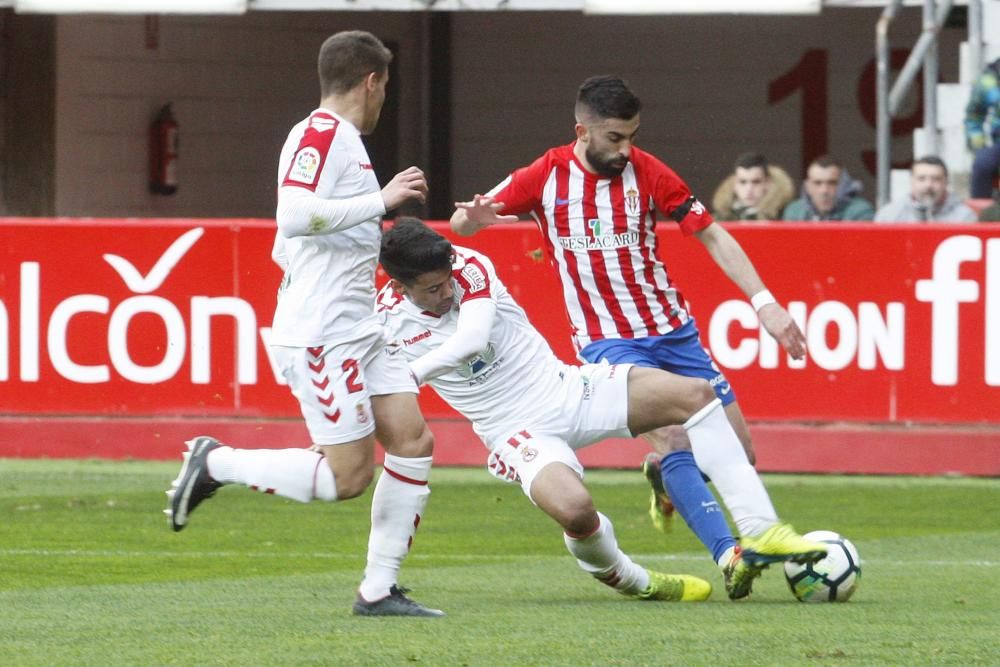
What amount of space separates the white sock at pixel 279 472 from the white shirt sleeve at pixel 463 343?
48 centimetres

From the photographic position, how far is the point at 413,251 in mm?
7277

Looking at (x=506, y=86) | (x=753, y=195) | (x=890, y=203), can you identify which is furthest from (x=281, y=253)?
(x=506, y=86)

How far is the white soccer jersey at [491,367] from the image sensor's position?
754 cm

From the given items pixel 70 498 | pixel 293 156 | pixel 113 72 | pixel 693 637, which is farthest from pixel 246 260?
pixel 113 72

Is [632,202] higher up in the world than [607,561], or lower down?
higher up

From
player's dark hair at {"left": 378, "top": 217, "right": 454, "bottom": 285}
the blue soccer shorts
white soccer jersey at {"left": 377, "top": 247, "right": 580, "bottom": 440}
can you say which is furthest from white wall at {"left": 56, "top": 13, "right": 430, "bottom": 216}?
player's dark hair at {"left": 378, "top": 217, "right": 454, "bottom": 285}

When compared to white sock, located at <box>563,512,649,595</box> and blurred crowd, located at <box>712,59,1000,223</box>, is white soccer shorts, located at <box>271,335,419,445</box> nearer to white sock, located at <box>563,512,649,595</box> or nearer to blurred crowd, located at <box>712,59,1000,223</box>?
white sock, located at <box>563,512,649,595</box>

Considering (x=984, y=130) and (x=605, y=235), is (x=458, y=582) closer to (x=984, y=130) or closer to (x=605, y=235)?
(x=605, y=235)

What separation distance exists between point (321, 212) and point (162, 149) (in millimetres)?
13970

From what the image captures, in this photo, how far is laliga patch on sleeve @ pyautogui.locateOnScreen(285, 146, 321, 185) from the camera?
670cm

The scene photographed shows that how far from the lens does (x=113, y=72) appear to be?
1967cm

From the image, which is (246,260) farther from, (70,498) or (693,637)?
(693,637)

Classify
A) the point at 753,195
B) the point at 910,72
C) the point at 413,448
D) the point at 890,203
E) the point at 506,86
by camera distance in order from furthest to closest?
the point at 506,86, the point at 910,72, the point at 890,203, the point at 753,195, the point at 413,448

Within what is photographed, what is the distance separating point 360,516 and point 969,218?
13.0 ft
